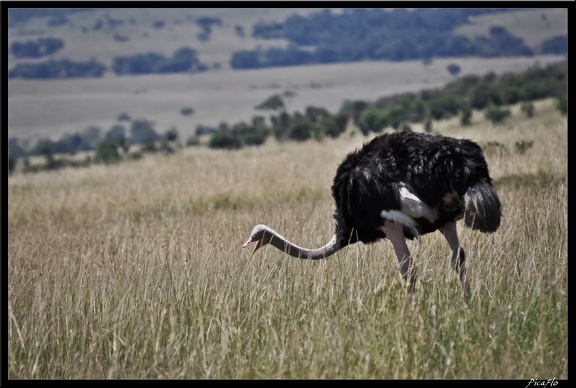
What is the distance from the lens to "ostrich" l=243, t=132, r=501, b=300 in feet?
22.2

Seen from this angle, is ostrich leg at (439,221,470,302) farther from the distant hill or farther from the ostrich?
the distant hill

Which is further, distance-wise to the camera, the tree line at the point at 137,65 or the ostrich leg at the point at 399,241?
the tree line at the point at 137,65

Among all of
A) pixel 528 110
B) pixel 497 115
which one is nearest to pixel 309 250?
pixel 528 110

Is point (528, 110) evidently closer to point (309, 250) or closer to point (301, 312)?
point (309, 250)

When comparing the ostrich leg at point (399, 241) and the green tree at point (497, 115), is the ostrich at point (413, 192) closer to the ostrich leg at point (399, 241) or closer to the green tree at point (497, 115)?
the ostrich leg at point (399, 241)

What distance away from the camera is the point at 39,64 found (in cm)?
10388

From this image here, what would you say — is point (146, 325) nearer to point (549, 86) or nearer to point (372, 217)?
point (372, 217)

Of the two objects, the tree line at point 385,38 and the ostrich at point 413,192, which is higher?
the ostrich at point 413,192

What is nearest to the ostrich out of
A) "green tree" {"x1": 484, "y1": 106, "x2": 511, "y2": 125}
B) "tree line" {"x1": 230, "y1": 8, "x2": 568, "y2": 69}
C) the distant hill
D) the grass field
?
the grass field

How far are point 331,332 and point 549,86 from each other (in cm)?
4030

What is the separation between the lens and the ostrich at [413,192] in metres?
6.77

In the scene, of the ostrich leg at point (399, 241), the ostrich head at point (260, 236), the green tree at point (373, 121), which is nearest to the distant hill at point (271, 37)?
the green tree at point (373, 121)

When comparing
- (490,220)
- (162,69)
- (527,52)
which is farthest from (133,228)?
(162,69)

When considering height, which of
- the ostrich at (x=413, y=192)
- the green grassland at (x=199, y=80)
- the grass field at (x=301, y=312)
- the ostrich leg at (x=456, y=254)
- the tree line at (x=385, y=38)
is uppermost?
the ostrich at (x=413, y=192)
